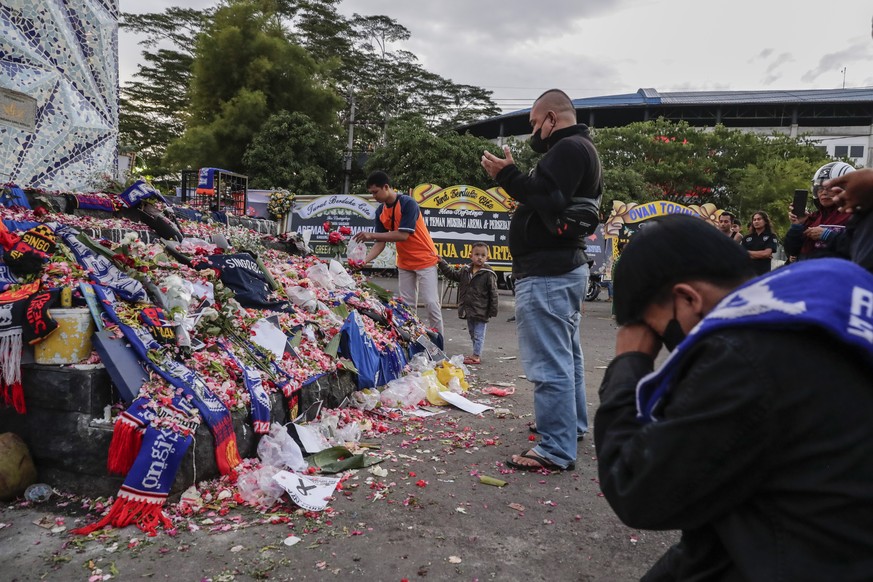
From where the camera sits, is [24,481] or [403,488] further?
[403,488]

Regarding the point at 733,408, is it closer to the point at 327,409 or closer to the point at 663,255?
the point at 663,255

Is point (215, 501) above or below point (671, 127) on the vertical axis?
below

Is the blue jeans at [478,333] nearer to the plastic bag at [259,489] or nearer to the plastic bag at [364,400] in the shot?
the plastic bag at [364,400]

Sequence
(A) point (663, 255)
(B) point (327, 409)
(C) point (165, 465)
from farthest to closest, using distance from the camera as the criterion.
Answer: (B) point (327, 409), (C) point (165, 465), (A) point (663, 255)

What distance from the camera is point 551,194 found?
323 cm

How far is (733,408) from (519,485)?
248cm

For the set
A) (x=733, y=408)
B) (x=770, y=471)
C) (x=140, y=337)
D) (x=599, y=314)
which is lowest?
(x=599, y=314)

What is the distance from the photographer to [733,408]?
0.91 m

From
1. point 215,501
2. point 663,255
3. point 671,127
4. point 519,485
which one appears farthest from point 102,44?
point 671,127

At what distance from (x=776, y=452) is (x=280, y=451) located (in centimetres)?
297

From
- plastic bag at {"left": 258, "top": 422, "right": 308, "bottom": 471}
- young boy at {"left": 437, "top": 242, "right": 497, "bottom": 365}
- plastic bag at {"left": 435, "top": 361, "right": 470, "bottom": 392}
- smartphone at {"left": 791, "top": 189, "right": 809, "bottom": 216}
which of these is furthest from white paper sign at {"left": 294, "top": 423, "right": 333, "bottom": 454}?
smartphone at {"left": 791, "top": 189, "right": 809, "bottom": 216}

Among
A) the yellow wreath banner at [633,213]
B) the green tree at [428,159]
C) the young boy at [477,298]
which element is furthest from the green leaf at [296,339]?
the green tree at [428,159]

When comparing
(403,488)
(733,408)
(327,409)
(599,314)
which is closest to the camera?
(733,408)

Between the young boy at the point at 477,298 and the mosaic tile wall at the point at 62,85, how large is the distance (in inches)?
174
